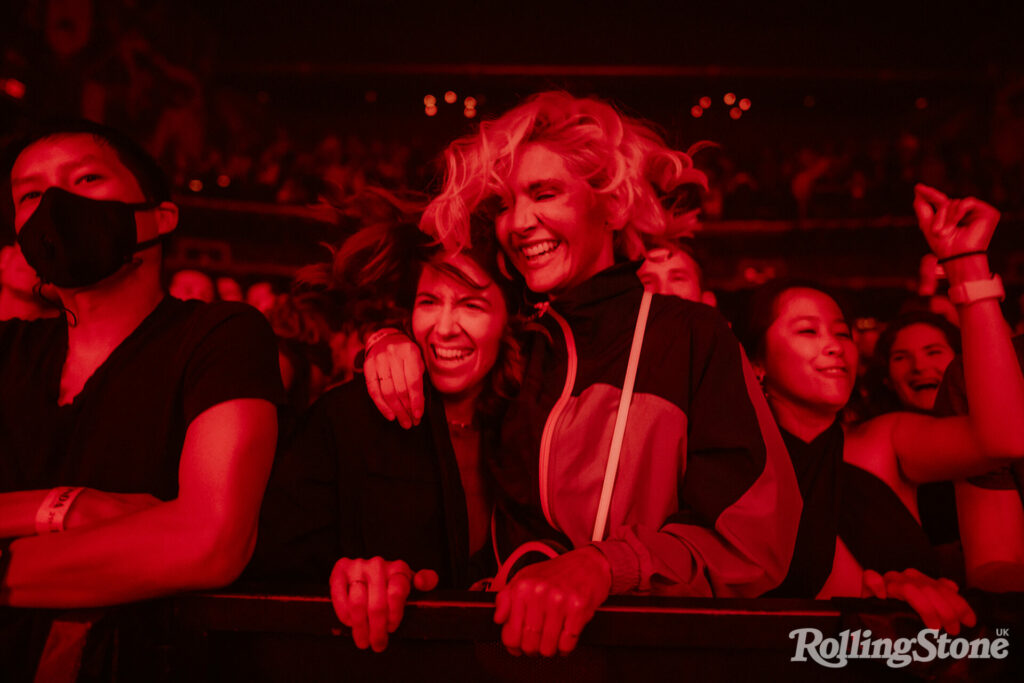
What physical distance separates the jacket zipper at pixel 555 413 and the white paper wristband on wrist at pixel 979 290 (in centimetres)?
76

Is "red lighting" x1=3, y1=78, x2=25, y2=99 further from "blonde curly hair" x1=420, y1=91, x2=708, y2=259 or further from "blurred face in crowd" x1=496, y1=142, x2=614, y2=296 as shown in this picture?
"blurred face in crowd" x1=496, y1=142, x2=614, y2=296

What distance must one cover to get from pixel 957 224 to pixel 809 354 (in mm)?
480

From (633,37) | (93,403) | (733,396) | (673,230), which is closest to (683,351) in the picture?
(733,396)

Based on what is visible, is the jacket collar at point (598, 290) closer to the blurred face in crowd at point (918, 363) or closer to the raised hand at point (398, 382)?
the raised hand at point (398, 382)

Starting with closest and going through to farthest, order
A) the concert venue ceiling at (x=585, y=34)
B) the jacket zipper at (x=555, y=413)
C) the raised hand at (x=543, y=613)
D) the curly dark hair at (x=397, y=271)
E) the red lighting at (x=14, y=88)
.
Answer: the raised hand at (x=543, y=613) → the jacket zipper at (x=555, y=413) → the curly dark hair at (x=397, y=271) → the red lighting at (x=14, y=88) → the concert venue ceiling at (x=585, y=34)

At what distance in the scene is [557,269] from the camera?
4.99 feet

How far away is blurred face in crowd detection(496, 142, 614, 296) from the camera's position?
1521mm

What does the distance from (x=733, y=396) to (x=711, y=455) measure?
12cm

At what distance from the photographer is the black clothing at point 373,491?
1.49m

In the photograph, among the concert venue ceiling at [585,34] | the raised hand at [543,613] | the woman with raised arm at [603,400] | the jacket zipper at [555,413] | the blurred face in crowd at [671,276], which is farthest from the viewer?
the concert venue ceiling at [585,34]

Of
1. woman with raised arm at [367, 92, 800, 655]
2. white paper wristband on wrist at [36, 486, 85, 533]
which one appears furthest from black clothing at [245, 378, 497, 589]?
white paper wristband on wrist at [36, 486, 85, 533]

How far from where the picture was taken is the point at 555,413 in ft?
4.46

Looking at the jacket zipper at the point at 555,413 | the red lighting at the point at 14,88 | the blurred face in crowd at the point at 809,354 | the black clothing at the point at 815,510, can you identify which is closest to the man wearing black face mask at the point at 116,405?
the jacket zipper at the point at 555,413

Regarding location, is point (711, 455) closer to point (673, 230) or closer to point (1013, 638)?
point (1013, 638)
